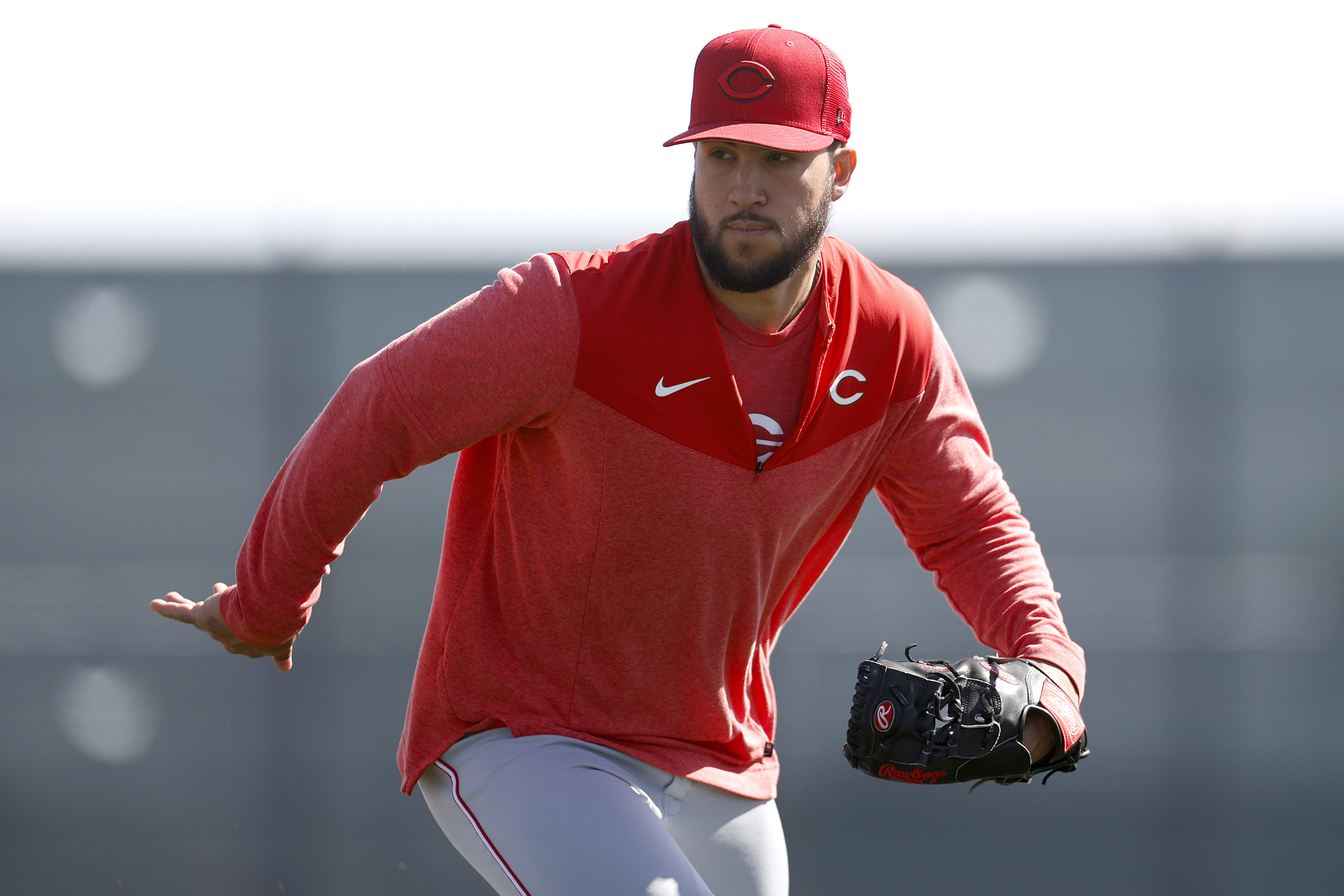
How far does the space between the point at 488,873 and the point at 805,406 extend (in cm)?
99

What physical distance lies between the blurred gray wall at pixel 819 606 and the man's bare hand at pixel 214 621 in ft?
9.43

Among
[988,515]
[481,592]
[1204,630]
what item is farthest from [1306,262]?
[481,592]

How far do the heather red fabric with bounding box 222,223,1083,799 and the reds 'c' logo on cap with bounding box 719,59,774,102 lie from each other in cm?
26

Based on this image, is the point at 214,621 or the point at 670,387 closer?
the point at 670,387

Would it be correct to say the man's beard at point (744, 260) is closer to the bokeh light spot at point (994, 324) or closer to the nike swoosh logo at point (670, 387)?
the nike swoosh logo at point (670, 387)

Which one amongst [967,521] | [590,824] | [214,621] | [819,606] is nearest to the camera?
[590,824]

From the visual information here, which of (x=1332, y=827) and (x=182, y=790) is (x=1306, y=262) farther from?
(x=182, y=790)

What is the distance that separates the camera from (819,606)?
508 cm

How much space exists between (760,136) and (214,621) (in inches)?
54.5

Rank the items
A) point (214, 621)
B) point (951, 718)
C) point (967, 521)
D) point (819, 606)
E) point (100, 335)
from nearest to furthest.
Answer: point (951, 718) → point (214, 621) → point (967, 521) → point (819, 606) → point (100, 335)

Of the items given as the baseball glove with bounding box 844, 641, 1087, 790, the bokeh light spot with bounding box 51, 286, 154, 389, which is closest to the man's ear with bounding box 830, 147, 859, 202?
the baseball glove with bounding box 844, 641, 1087, 790

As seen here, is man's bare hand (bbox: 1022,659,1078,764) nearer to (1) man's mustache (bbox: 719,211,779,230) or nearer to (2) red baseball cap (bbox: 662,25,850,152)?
(1) man's mustache (bbox: 719,211,779,230)

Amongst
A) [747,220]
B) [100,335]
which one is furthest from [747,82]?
[100,335]

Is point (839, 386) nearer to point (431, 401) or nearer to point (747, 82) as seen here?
point (747, 82)
